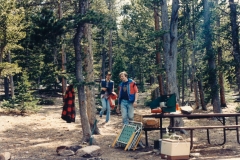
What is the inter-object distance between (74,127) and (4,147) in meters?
4.23

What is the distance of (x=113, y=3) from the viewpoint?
35594 millimetres

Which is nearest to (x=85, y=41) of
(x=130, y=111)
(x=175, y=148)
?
(x=130, y=111)

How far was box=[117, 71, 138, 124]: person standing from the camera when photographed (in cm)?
927

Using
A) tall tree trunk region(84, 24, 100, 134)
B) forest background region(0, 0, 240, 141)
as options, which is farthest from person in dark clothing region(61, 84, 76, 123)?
tall tree trunk region(84, 24, 100, 134)

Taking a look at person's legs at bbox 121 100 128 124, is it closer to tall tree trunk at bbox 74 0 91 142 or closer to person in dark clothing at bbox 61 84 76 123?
tall tree trunk at bbox 74 0 91 142

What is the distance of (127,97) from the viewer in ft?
30.7

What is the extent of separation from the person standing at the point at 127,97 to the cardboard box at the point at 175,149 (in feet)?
7.37

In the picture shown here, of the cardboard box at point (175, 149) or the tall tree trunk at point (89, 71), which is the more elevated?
the tall tree trunk at point (89, 71)

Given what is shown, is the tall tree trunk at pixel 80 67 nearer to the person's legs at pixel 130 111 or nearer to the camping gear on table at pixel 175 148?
the person's legs at pixel 130 111

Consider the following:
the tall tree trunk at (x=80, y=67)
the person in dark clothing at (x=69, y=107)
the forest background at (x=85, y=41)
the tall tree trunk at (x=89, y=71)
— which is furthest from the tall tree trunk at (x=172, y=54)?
the person in dark clothing at (x=69, y=107)

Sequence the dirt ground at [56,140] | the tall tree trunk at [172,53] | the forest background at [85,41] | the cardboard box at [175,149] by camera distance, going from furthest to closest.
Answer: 1. the tall tree trunk at [172,53]
2. the forest background at [85,41]
3. the dirt ground at [56,140]
4. the cardboard box at [175,149]

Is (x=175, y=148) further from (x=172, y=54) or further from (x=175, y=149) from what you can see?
(x=172, y=54)

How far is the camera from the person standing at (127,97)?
927 cm

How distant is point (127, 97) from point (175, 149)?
2.72m
